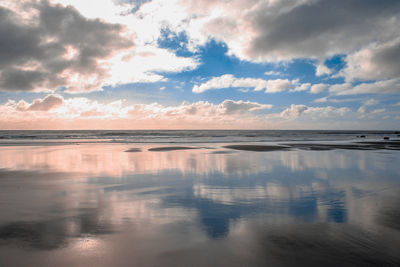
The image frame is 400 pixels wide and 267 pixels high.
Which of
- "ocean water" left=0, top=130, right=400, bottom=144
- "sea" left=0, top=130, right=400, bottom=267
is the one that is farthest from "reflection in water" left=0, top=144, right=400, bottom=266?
"ocean water" left=0, top=130, right=400, bottom=144

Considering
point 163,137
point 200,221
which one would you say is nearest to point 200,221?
point 200,221

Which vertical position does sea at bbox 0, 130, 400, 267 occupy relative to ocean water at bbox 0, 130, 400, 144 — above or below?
below

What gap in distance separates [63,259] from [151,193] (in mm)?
4777

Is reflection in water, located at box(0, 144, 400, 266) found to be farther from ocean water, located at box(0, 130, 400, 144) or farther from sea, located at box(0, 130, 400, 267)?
ocean water, located at box(0, 130, 400, 144)

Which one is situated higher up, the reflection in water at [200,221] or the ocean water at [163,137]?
the ocean water at [163,137]

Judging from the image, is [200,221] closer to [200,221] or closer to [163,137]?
[200,221]

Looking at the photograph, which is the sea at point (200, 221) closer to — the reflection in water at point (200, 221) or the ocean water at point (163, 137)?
the reflection in water at point (200, 221)

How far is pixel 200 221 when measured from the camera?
657 centimetres

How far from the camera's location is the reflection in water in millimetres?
4820

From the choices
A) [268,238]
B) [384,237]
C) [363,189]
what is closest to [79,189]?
[268,238]

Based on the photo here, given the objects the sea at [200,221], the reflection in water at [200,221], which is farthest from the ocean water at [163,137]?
the sea at [200,221]

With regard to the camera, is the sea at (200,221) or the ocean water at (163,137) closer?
the sea at (200,221)

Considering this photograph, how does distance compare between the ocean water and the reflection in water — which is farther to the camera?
the ocean water

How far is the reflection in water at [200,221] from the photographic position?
4.82 metres
